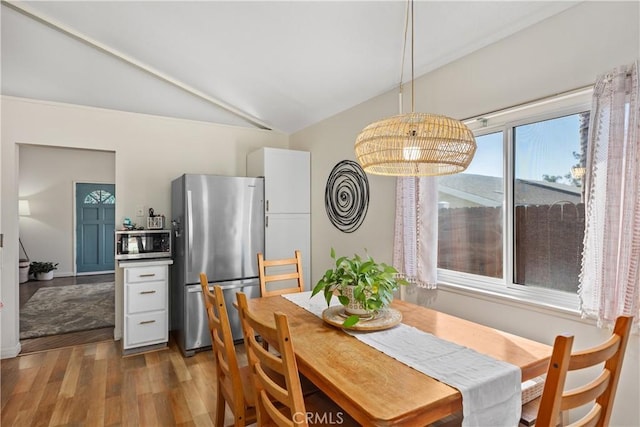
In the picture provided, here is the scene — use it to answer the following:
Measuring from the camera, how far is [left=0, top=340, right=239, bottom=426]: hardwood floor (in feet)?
7.22

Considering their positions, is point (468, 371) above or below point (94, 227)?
below

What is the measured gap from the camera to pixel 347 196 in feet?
11.2

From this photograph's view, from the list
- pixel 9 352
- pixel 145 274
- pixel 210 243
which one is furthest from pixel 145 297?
pixel 9 352

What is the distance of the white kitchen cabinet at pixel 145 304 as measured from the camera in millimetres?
3176

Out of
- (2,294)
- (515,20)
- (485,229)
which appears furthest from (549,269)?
(2,294)

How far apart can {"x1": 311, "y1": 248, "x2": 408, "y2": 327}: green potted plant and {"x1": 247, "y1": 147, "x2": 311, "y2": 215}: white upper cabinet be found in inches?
82.4

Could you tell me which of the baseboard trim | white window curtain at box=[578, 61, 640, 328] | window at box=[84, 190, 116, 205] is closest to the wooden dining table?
white window curtain at box=[578, 61, 640, 328]

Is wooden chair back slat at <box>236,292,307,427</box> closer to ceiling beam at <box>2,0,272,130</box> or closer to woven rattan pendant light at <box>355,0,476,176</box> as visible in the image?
woven rattan pendant light at <box>355,0,476,176</box>

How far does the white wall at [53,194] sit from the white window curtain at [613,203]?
7.20 meters

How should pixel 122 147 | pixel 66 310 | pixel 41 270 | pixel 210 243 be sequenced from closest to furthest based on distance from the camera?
pixel 210 243 < pixel 122 147 < pixel 66 310 < pixel 41 270

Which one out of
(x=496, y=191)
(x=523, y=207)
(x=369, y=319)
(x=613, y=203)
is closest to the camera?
(x=613, y=203)

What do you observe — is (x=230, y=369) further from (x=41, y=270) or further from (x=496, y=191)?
(x=41, y=270)

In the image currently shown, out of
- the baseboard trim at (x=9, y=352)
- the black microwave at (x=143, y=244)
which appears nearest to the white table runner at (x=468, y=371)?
the black microwave at (x=143, y=244)

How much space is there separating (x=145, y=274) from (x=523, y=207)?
126 inches
